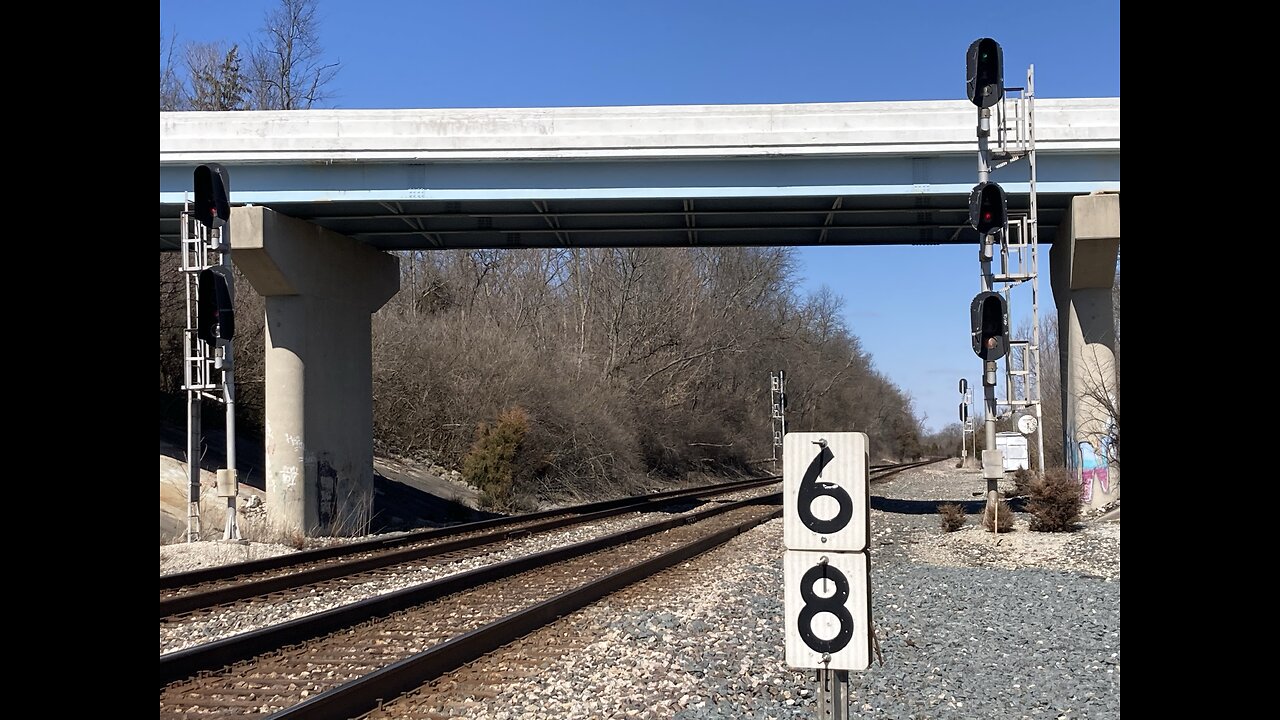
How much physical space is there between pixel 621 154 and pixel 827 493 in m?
17.1

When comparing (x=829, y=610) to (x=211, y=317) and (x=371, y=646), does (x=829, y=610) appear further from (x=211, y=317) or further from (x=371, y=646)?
(x=211, y=317)

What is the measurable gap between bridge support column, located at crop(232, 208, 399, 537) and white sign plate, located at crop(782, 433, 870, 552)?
16.7 m

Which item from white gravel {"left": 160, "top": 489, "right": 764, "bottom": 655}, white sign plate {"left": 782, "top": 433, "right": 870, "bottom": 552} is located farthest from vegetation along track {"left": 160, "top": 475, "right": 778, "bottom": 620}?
white sign plate {"left": 782, "top": 433, "right": 870, "bottom": 552}

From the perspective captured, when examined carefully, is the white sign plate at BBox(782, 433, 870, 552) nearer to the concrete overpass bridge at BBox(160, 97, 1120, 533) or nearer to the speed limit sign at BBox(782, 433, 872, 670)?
the speed limit sign at BBox(782, 433, 872, 670)

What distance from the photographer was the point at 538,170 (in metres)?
20.8

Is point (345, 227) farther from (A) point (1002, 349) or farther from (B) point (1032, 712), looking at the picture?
(B) point (1032, 712)

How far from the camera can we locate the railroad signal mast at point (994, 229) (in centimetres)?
1642

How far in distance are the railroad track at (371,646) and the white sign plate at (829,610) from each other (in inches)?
129

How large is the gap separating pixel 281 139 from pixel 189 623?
1292 centimetres

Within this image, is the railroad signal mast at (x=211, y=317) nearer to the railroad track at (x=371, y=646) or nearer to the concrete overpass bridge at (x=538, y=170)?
the concrete overpass bridge at (x=538, y=170)

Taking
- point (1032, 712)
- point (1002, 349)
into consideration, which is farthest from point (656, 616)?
point (1002, 349)

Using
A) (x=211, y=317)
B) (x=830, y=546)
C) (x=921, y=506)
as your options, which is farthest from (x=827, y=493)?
(x=921, y=506)
